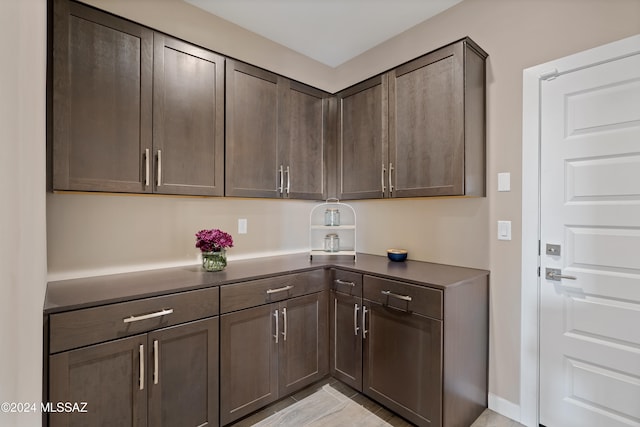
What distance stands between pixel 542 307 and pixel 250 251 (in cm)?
210

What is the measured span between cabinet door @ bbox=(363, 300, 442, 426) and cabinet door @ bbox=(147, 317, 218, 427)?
101 cm

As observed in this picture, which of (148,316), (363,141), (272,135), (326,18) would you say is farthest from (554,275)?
(326,18)

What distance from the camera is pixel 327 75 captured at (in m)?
3.15

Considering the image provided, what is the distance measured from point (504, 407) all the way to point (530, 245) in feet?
3.54

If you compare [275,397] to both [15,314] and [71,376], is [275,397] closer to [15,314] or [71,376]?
[71,376]

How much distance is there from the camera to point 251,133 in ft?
7.27

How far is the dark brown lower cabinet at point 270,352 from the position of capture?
1766mm

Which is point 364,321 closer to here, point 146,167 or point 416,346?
point 416,346

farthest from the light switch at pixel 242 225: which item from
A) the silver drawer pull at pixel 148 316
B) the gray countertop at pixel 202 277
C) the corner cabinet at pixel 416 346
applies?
the silver drawer pull at pixel 148 316

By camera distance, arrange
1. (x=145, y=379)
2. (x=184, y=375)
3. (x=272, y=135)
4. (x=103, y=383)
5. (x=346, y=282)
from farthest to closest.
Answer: (x=272, y=135), (x=346, y=282), (x=184, y=375), (x=145, y=379), (x=103, y=383)

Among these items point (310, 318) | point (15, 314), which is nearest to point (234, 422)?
point (310, 318)

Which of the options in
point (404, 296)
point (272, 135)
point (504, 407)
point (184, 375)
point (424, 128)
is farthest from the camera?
point (272, 135)

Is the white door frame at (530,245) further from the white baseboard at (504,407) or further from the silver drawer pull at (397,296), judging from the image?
the silver drawer pull at (397,296)

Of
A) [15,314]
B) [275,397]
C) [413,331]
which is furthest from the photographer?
[275,397]
